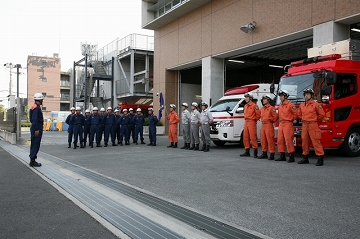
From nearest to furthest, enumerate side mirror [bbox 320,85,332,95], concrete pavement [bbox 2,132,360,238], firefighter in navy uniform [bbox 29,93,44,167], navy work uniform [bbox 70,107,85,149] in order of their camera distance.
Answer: concrete pavement [bbox 2,132,360,238] < firefighter in navy uniform [bbox 29,93,44,167] < side mirror [bbox 320,85,332,95] < navy work uniform [bbox 70,107,85,149]

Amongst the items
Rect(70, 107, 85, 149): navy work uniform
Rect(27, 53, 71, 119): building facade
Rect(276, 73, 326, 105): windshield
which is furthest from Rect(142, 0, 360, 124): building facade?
Rect(27, 53, 71, 119): building facade

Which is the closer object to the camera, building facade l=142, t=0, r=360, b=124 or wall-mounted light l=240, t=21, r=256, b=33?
building facade l=142, t=0, r=360, b=124

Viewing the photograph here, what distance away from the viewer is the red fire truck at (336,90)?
950 centimetres

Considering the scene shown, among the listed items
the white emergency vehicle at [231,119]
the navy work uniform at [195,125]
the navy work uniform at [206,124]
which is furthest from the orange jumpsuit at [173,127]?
the navy work uniform at [206,124]

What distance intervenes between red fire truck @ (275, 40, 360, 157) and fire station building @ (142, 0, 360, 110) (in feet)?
10.5

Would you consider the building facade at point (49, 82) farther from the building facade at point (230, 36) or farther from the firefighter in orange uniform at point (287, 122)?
the firefighter in orange uniform at point (287, 122)

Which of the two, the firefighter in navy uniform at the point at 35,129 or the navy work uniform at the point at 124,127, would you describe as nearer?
the firefighter in navy uniform at the point at 35,129

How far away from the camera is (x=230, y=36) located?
18812 millimetres

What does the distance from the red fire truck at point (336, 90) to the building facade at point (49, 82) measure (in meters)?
68.7

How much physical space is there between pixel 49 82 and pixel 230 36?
212 feet

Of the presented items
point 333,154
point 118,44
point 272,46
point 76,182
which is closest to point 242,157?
point 333,154

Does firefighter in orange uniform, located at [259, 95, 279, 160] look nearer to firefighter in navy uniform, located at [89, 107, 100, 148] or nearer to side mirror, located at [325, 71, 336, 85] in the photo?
side mirror, located at [325, 71, 336, 85]

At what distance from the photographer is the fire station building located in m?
13.7

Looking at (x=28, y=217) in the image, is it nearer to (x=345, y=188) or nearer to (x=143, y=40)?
(x=345, y=188)
